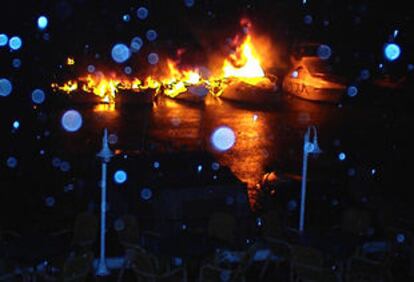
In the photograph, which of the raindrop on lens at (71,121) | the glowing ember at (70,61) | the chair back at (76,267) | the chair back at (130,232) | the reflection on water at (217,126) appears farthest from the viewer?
the glowing ember at (70,61)

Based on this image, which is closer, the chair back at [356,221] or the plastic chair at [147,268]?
the plastic chair at [147,268]

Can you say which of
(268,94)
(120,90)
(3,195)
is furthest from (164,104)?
(3,195)

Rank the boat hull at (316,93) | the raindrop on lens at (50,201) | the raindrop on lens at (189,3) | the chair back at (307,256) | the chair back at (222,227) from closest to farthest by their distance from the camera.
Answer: the chair back at (307,256), the chair back at (222,227), the raindrop on lens at (50,201), the boat hull at (316,93), the raindrop on lens at (189,3)

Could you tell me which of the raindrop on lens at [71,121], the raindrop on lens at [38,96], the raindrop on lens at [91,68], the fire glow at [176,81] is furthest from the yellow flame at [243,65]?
the raindrop on lens at [38,96]

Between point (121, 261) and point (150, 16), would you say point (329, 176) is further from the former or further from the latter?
point (150, 16)

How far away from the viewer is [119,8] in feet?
93.6

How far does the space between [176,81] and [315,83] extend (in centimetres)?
576

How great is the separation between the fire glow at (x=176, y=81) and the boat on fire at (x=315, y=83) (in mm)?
1079

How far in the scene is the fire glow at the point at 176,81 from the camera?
82.0ft

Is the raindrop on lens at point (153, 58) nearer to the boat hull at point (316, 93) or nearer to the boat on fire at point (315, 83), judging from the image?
the boat on fire at point (315, 83)

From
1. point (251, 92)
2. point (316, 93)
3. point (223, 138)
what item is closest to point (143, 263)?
point (223, 138)

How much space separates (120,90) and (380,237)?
15321mm

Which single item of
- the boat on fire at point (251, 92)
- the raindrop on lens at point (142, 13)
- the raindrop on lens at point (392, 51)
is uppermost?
the raindrop on lens at point (142, 13)

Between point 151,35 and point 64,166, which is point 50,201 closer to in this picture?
point 64,166
